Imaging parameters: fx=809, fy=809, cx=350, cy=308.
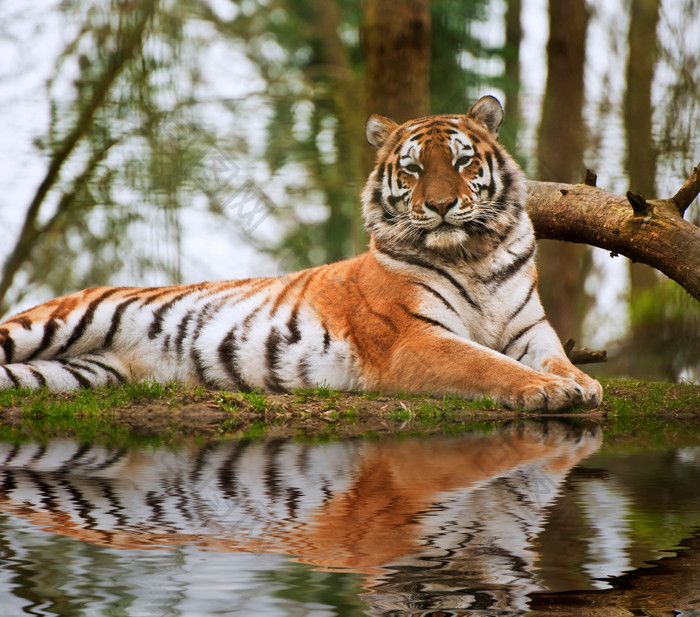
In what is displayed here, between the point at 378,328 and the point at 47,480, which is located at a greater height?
the point at 378,328

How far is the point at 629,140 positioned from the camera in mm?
7180

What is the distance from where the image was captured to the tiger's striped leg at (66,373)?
4.34 metres

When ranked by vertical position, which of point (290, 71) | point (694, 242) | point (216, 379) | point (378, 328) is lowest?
point (216, 379)

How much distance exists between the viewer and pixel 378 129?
4672mm

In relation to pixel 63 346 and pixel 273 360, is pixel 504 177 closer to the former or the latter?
pixel 273 360

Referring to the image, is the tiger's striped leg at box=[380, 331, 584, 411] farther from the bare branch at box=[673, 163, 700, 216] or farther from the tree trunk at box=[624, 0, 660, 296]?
the tree trunk at box=[624, 0, 660, 296]

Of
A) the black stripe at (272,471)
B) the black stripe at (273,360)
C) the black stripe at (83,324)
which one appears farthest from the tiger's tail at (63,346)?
the black stripe at (272,471)

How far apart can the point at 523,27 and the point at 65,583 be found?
10.3 m

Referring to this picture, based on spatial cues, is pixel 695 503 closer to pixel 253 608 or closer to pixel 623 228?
pixel 253 608

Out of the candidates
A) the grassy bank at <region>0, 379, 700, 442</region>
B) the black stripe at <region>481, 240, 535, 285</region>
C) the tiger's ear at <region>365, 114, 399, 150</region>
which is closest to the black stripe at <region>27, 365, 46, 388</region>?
the grassy bank at <region>0, 379, 700, 442</region>

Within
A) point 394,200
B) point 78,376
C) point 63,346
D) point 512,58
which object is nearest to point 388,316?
point 394,200

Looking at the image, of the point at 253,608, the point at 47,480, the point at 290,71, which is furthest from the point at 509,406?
the point at 290,71

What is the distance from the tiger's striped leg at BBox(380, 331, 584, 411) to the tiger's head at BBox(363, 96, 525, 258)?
0.56 metres

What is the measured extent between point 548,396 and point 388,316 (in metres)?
1.06
